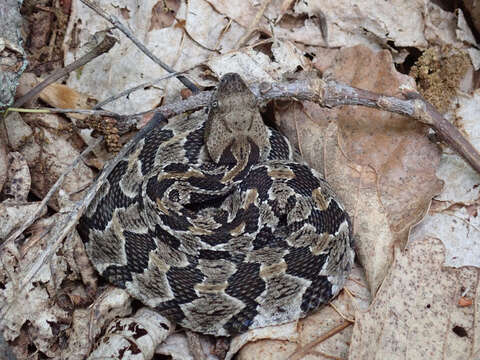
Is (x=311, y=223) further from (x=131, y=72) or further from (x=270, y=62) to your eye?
(x=131, y=72)

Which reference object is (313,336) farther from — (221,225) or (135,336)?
(135,336)

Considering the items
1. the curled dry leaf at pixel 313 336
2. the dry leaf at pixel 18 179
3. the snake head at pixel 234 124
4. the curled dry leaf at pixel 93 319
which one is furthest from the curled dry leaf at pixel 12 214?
the curled dry leaf at pixel 313 336

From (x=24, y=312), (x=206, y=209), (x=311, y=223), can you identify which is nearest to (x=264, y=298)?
(x=311, y=223)

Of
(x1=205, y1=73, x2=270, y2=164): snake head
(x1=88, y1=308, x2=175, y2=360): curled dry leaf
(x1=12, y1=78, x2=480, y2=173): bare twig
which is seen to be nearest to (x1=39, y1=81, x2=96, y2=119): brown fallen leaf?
(x1=12, y1=78, x2=480, y2=173): bare twig

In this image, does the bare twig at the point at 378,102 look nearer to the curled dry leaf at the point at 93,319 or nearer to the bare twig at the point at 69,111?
the bare twig at the point at 69,111

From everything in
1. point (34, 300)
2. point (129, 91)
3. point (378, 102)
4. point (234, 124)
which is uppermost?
point (378, 102)

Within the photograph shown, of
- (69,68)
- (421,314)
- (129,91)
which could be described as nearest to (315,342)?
(421,314)
